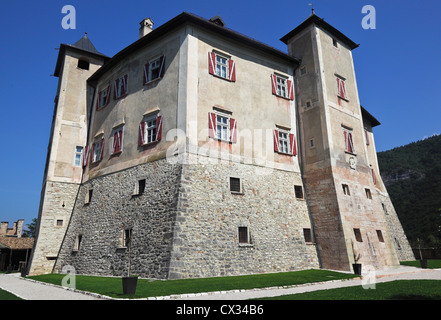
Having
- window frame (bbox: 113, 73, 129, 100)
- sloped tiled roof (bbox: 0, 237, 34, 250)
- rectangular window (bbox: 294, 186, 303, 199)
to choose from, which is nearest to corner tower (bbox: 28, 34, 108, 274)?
window frame (bbox: 113, 73, 129, 100)

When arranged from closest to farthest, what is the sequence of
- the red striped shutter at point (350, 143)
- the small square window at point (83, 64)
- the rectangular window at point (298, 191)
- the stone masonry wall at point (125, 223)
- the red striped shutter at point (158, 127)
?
the stone masonry wall at point (125, 223) < the red striped shutter at point (158, 127) < the rectangular window at point (298, 191) < the red striped shutter at point (350, 143) < the small square window at point (83, 64)

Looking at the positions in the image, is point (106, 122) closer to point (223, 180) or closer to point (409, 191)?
point (223, 180)

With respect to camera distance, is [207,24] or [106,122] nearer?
[207,24]

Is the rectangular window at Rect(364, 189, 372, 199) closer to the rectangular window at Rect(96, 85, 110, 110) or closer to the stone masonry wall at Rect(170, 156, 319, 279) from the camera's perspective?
the stone masonry wall at Rect(170, 156, 319, 279)

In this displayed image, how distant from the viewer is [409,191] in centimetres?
5819

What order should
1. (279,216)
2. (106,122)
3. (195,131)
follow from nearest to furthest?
(195,131)
(279,216)
(106,122)

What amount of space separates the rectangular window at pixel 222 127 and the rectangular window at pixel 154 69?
14.0ft

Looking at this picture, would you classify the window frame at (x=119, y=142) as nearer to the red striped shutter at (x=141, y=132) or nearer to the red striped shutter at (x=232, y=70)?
the red striped shutter at (x=141, y=132)

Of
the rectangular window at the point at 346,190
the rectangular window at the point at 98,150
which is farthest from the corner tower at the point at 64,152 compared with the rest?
the rectangular window at the point at 346,190

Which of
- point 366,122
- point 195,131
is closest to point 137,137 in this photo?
point 195,131

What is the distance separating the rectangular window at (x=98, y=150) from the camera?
21203 millimetres

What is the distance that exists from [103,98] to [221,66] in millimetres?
9545

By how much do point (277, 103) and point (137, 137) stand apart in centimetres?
916

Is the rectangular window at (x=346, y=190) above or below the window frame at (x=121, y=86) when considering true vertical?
below
